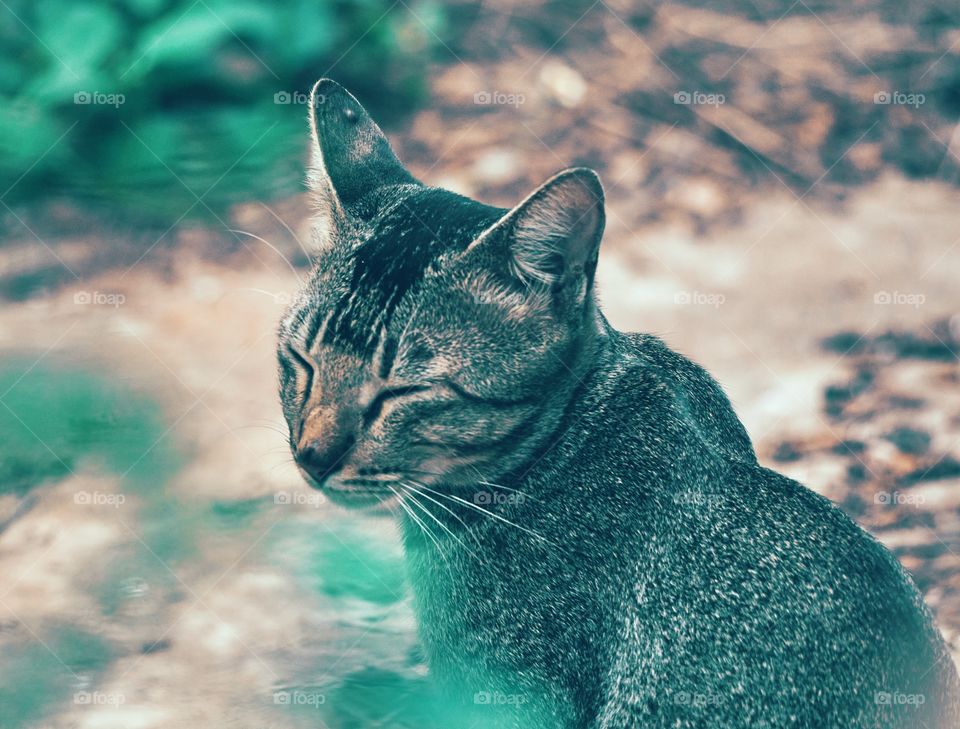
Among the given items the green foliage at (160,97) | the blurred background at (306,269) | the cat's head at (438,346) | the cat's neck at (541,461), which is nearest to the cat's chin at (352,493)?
the cat's head at (438,346)

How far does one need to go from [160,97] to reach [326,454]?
12.8ft

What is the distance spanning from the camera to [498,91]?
7031 millimetres

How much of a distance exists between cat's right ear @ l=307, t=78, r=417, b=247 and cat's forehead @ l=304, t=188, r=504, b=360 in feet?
0.40

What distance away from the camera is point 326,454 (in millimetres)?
3184

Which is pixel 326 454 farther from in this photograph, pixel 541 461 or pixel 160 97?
pixel 160 97

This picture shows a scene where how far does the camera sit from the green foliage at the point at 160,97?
20.4 feet

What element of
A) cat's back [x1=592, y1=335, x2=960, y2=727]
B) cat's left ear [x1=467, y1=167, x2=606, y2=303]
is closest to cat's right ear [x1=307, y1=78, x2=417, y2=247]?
cat's left ear [x1=467, y1=167, x2=606, y2=303]

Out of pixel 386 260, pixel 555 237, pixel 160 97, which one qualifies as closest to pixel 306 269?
pixel 160 97

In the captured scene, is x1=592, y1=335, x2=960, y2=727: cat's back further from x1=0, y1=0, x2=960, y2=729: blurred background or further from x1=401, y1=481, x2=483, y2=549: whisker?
x1=0, y1=0, x2=960, y2=729: blurred background

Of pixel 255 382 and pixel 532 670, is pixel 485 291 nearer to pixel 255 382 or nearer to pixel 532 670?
pixel 532 670

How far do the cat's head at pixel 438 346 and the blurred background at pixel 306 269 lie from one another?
73 centimetres

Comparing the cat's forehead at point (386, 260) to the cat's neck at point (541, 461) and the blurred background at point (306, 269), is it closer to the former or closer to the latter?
the cat's neck at point (541, 461)

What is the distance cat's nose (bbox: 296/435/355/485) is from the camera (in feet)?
10.4

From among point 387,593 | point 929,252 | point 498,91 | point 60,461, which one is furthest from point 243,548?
point 929,252
